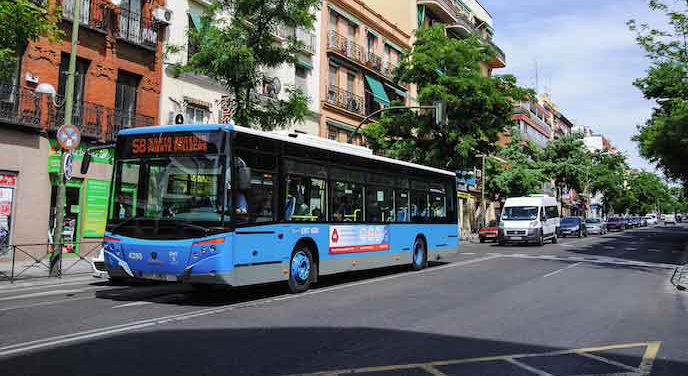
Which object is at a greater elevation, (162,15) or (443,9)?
(443,9)

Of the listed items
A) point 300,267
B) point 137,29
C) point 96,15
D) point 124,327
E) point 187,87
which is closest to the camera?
point 124,327

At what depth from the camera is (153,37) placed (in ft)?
73.0

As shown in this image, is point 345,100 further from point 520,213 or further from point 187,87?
point 187,87

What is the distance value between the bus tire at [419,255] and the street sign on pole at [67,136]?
9167 mm

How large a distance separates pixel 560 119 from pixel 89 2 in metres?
91.1

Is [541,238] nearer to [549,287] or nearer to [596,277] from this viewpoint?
[596,277]

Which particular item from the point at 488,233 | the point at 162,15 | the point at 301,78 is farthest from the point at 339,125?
the point at 162,15

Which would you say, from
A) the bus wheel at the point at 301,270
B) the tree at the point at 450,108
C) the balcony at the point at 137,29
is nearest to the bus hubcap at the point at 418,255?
the bus wheel at the point at 301,270

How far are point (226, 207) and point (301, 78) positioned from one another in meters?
23.2


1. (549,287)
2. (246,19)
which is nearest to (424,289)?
(549,287)

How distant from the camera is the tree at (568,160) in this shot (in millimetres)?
55844

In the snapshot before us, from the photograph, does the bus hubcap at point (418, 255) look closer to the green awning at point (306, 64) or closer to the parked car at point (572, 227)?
the green awning at point (306, 64)

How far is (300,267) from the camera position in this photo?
10.9 m

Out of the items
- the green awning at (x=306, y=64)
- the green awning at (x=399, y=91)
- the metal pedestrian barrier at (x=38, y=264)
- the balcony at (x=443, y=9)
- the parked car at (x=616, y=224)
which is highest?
the balcony at (x=443, y=9)
